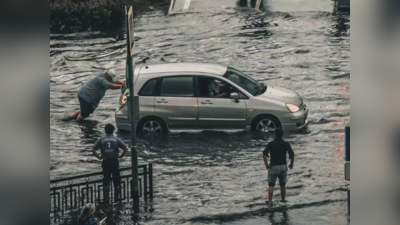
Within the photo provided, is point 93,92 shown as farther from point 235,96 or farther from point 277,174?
point 277,174

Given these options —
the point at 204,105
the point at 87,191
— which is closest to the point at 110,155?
the point at 87,191

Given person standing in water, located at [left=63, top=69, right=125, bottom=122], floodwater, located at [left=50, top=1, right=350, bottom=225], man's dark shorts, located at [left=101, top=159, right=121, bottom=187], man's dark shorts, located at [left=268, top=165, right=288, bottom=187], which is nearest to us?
man's dark shorts, located at [left=268, top=165, right=288, bottom=187]

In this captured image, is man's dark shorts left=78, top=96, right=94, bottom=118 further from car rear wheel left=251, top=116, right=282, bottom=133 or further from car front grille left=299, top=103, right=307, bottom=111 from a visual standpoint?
car front grille left=299, top=103, right=307, bottom=111

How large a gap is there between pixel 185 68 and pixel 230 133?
1.41 metres

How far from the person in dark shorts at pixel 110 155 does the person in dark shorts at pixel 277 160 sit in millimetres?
2361

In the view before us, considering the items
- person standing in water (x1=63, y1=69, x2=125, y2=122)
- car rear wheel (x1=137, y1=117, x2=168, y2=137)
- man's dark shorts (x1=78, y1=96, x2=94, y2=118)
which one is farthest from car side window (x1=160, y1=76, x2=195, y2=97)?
man's dark shorts (x1=78, y1=96, x2=94, y2=118)

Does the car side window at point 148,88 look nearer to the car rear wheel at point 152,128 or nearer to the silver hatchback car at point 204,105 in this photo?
the silver hatchback car at point 204,105

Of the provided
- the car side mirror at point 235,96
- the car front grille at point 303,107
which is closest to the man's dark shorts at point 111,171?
the car side mirror at point 235,96

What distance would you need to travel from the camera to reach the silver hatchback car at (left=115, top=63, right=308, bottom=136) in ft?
43.2

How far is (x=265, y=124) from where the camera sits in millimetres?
13172
